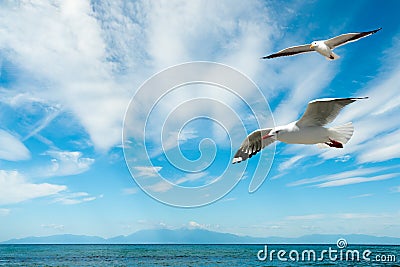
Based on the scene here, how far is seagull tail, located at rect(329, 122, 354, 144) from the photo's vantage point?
955cm

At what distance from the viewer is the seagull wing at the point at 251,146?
429 inches

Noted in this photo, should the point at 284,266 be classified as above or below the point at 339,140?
below

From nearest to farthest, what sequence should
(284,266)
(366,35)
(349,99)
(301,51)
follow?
(349,99) < (366,35) < (301,51) < (284,266)

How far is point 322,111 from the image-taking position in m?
9.26

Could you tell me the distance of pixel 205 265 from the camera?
45.7 m

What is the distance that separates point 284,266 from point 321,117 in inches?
1393

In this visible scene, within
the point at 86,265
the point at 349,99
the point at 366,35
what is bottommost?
the point at 86,265

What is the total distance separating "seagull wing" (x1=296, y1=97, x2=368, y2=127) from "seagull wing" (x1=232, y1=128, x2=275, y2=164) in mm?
1427

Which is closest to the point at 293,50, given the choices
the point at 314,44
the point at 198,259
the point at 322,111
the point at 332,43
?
the point at 314,44

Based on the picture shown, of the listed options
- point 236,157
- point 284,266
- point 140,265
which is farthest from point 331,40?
point 140,265

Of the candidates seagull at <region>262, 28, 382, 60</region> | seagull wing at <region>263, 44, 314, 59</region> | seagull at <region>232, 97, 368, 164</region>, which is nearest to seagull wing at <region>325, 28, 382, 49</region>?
seagull at <region>262, 28, 382, 60</region>

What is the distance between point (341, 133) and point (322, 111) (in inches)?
30.1

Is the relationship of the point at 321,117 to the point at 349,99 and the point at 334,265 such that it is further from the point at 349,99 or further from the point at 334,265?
the point at 334,265

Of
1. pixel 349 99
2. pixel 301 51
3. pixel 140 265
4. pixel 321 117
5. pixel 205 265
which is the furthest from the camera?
pixel 140 265
